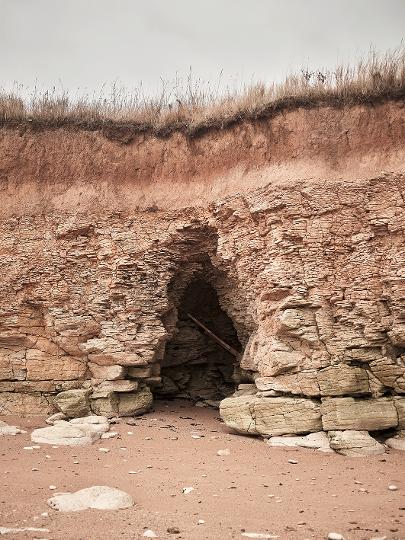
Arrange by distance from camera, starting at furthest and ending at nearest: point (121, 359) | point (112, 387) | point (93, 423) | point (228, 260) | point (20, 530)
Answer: point (228, 260) → point (121, 359) → point (112, 387) → point (93, 423) → point (20, 530)

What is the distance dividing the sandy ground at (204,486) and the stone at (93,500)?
11 centimetres

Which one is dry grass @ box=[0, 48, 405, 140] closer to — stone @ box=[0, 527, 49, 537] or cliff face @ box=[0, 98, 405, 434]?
cliff face @ box=[0, 98, 405, 434]

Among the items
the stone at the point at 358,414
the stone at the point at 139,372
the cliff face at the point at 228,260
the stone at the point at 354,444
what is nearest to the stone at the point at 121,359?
the cliff face at the point at 228,260

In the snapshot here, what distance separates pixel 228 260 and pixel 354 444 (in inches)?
155

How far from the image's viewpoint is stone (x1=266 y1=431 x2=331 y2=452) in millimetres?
7160

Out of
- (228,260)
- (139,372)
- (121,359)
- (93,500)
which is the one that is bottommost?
(93,500)

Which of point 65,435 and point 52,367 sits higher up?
point 52,367

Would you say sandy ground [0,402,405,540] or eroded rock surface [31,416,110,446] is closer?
sandy ground [0,402,405,540]

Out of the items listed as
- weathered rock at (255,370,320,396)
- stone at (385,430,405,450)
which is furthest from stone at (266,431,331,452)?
stone at (385,430,405,450)

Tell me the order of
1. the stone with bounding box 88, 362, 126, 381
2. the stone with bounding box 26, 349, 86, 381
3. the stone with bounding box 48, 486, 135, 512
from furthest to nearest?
the stone with bounding box 26, 349, 86, 381
the stone with bounding box 88, 362, 126, 381
the stone with bounding box 48, 486, 135, 512

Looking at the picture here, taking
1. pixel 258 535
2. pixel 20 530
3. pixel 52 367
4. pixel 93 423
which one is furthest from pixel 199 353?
pixel 20 530

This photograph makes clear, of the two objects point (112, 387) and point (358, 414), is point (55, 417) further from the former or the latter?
point (358, 414)

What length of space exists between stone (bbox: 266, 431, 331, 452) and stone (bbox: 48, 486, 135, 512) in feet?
→ 9.97

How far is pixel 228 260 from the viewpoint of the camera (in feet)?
30.6
